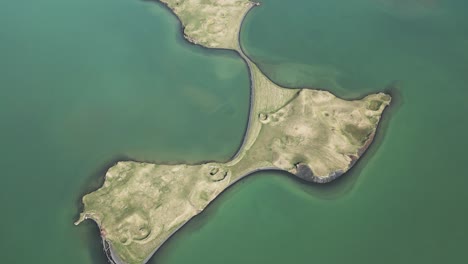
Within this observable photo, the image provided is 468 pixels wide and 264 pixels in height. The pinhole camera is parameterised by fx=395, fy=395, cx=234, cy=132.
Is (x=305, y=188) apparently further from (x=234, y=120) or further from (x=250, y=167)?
(x=234, y=120)

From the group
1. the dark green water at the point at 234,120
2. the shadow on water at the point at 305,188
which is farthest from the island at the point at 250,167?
the dark green water at the point at 234,120

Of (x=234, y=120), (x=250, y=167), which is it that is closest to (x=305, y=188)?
(x=250, y=167)

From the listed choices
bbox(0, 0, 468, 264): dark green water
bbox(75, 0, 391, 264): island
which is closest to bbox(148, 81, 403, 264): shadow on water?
bbox(0, 0, 468, 264): dark green water

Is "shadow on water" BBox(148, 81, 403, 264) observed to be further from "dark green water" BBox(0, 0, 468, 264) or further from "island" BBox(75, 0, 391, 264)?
"island" BBox(75, 0, 391, 264)

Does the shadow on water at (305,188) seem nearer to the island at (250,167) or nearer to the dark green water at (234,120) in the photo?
the dark green water at (234,120)

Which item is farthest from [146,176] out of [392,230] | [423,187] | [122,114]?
[423,187]

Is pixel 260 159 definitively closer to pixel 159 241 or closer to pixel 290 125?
pixel 290 125
